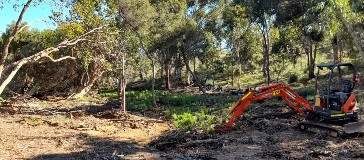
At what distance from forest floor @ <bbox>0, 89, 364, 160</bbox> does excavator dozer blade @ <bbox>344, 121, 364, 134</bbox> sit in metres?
0.25

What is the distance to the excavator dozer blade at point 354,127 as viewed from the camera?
9347 mm

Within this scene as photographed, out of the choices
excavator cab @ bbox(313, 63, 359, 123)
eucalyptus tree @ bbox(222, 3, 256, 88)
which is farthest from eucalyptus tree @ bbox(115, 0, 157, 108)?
eucalyptus tree @ bbox(222, 3, 256, 88)

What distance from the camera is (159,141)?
34.7 feet

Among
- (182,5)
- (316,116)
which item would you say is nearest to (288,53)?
(182,5)

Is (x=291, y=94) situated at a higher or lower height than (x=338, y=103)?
higher

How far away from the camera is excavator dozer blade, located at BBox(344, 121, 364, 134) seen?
30.7ft

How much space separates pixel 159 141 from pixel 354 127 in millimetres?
5643

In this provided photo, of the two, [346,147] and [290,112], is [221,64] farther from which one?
[346,147]

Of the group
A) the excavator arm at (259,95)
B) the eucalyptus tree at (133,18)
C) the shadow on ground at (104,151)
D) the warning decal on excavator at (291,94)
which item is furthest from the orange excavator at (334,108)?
the eucalyptus tree at (133,18)

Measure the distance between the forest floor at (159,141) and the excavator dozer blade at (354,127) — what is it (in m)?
0.25

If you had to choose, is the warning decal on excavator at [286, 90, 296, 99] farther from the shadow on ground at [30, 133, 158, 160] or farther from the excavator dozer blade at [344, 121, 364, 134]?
the shadow on ground at [30, 133, 158, 160]

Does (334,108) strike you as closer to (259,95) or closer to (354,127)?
(354,127)

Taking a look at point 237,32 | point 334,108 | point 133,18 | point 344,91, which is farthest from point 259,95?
point 237,32

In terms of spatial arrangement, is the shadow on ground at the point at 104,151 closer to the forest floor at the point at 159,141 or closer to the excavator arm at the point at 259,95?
the forest floor at the point at 159,141
